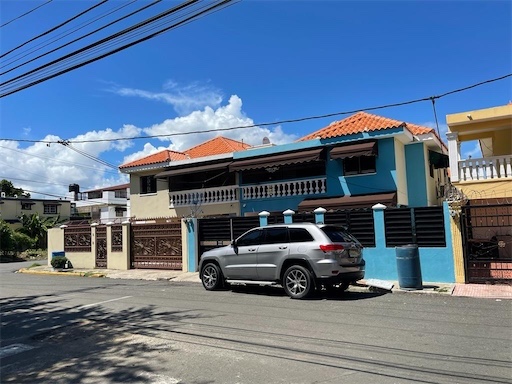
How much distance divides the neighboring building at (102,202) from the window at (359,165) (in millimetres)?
39214

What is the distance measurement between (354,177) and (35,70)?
13.5 meters

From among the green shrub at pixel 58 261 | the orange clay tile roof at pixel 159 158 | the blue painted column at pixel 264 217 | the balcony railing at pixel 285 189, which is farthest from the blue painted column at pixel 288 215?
the orange clay tile roof at pixel 159 158

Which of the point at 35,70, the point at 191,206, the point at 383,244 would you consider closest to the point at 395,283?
the point at 383,244

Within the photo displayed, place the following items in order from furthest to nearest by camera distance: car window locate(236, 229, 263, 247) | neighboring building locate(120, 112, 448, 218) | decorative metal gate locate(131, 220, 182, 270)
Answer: neighboring building locate(120, 112, 448, 218), decorative metal gate locate(131, 220, 182, 270), car window locate(236, 229, 263, 247)

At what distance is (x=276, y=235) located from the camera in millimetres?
10539

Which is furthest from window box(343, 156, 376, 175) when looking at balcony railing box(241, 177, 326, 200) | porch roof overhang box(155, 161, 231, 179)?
porch roof overhang box(155, 161, 231, 179)

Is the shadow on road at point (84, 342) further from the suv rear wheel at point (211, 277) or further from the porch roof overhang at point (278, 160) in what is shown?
the porch roof overhang at point (278, 160)

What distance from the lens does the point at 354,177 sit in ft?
63.5

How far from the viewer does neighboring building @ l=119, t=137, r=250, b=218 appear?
23188 mm

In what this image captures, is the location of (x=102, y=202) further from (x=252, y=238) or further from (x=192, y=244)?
(x=252, y=238)

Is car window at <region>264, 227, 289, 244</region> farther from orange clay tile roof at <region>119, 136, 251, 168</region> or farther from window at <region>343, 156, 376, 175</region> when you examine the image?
orange clay tile roof at <region>119, 136, 251, 168</region>

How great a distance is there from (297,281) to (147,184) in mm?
18673

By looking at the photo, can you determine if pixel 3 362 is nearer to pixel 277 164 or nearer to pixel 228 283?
pixel 228 283

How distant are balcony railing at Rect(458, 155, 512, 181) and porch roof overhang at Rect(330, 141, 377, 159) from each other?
386cm
